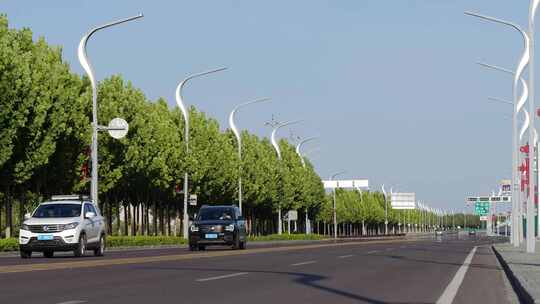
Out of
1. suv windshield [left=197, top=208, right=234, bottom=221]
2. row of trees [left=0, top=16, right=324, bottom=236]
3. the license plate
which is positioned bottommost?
the license plate

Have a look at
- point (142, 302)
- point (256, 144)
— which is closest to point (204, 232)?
point (142, 302)

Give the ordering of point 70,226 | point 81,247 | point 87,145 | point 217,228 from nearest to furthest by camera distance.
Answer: point 70,226, point 81,247, point 217,228, point 87,145

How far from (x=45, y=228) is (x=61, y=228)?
52cm

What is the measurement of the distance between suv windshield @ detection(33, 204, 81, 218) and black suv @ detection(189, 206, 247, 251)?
9.96 meters

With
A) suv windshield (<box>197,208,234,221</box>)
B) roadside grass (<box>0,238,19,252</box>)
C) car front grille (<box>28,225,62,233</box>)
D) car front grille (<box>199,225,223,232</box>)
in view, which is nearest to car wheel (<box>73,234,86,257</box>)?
car front grille (<box>28,225,62,233</box>)

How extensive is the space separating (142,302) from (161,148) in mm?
52491

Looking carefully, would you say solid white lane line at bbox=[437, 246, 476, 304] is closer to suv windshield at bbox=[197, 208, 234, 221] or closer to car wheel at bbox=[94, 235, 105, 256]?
car wheel at bbox=[94, 235, 105, 256]

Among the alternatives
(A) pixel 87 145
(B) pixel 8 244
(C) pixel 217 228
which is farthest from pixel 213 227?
(A) pixel 87 145

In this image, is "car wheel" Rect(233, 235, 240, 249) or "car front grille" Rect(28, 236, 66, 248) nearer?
"car front grille" Rect(28, 236, 66, 248)

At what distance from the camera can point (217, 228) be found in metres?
41.9

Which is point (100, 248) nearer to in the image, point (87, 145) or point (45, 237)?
point (45, 237)

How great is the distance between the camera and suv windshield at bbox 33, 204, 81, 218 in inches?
1281

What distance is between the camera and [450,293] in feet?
54.3

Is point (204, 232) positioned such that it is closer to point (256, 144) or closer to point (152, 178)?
point (152, 178)
